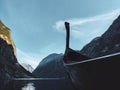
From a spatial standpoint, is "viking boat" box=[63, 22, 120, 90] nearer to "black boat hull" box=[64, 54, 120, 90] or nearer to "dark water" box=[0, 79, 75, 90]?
"black boat hull" box=[64, 54, 120, 90]

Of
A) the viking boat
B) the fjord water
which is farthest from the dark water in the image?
the viking boat

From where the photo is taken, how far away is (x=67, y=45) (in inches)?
1073

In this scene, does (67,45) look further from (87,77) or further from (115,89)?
(115,89)

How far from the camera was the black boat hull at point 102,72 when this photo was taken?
A: 29.7ft

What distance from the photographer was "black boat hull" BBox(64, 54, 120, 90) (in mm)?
9056

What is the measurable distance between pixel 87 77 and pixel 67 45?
1626 cm

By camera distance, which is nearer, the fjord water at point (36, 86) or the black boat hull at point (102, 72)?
the black boat hull at point (102, 72)

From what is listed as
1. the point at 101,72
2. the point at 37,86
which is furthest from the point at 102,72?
the point at 37,86

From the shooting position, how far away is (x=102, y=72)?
9812 millimetres

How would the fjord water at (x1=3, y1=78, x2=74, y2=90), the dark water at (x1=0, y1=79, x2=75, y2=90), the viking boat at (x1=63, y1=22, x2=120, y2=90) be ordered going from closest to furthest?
the viking boat at (x1=63, y1=22, x2=120, y2=90)
the dark water at (x1=0, y1=79, x2=75, y2=90)
the fjord water at (x1=3, y1=78, x2=74, y2=90)

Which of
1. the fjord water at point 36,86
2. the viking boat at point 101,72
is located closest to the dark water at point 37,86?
Answer: the fjord water at point 36,86

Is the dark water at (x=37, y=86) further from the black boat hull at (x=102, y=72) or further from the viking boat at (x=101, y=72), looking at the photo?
the black boat hull at (x=102, y=72)

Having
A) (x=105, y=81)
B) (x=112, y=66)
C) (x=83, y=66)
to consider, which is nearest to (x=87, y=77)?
(x=83, y=66)

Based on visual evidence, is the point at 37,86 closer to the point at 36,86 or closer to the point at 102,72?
the point at 36,86
